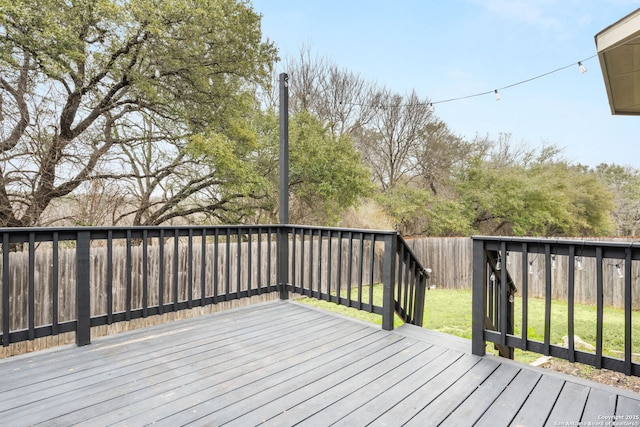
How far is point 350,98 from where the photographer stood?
13.0 meters

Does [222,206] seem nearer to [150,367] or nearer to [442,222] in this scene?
[150,367]

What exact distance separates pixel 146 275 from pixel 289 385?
155cm

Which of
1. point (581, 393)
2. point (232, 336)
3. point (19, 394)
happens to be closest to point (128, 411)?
point (19, 394)

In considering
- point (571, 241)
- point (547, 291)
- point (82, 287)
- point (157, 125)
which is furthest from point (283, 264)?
point (157, 125)

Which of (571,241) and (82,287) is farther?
(82,287)

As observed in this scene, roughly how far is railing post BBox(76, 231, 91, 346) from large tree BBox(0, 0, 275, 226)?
118 inches

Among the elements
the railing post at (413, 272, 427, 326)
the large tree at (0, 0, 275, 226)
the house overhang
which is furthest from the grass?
the large tree at (0, 0, 275, 226)

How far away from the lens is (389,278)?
9.63 ft

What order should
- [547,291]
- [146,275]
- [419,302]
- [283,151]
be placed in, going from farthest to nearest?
[283,151]
[419,302]
[146,275]
[547,291]

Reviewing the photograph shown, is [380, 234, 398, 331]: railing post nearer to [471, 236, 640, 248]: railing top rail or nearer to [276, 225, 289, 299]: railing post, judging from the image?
[471, 236, 640, 248]: railing top rail

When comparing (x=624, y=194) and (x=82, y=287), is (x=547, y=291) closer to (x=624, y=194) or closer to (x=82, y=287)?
(x=82, y=287)

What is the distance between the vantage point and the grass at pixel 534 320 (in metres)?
4.80

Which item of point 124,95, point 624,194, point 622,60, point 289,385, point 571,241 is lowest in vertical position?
point 289,385

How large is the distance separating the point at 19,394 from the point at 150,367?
2.14 ft
